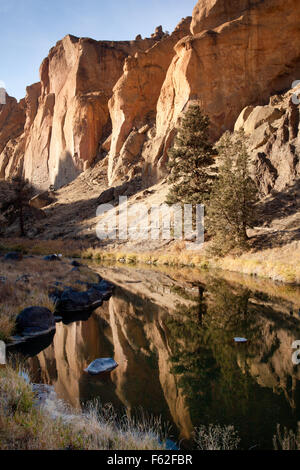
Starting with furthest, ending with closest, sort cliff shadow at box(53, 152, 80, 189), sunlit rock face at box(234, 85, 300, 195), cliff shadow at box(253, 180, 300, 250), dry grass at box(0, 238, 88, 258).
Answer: cliff shadow at box(53, 152, 80, 189), dry grass at box(0, 238, 88, 258), sunlit rock face at box(234, 85, 300, 195), cliff shadow at box(253, 180, 300, 250)

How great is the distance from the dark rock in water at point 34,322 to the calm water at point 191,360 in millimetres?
469

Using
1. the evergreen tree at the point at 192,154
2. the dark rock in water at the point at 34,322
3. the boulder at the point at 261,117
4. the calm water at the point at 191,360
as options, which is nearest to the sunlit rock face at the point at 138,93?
the boulder at the point at 261,117

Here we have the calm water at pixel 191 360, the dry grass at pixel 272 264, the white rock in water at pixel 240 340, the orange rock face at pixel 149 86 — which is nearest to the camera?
the calm water at pixel 191 360

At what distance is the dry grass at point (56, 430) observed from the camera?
11.6 ft

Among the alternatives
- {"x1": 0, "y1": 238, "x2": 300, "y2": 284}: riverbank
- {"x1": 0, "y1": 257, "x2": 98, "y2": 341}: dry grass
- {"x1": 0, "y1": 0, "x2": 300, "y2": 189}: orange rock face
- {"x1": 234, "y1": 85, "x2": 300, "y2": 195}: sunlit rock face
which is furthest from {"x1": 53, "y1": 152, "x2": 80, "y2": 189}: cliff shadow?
{"x1": 0, "y1": 257, "x2": 98, "y2": 341}: dry grass

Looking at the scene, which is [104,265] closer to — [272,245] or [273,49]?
[272,245]

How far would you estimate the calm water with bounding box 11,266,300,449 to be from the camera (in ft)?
17.2

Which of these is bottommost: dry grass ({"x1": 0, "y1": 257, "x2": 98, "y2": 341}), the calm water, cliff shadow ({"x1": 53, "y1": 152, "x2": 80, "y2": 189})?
the calm water

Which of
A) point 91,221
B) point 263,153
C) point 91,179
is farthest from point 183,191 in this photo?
point 91,179

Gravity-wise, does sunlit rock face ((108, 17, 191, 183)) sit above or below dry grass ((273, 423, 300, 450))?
above

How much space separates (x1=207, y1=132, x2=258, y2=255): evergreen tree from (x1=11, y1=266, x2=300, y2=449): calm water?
6.84 meters

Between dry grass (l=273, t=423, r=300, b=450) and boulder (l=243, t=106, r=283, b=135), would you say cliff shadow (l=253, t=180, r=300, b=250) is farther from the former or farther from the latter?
dry grass (l=273, t=423, r=300, b=450)

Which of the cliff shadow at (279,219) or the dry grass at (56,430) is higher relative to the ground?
the cliff shadow at (279,219)

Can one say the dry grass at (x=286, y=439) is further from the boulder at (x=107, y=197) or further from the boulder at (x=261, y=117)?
the boulder at (x=107, y=197)
